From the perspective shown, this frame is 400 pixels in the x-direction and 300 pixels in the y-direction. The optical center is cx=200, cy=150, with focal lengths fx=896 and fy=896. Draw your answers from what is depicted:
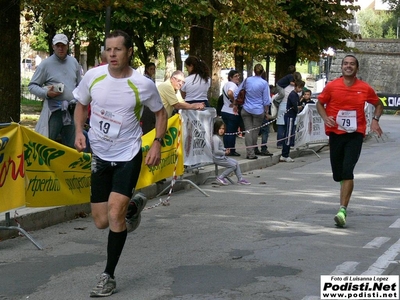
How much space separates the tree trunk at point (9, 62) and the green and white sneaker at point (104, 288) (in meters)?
7.06

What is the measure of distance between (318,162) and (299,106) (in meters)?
1.35

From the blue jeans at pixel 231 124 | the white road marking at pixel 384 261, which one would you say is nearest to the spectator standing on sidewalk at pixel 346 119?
the white road marking at pixel 384 261

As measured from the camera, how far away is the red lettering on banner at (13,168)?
350 inches

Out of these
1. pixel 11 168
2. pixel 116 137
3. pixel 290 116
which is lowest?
pixel 290 116

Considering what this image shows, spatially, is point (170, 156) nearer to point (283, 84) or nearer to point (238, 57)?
point (283, 84)

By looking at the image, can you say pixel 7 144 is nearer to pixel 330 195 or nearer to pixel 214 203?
pixel 214 203

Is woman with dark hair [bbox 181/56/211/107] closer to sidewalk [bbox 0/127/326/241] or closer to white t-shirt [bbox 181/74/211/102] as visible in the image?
white t-shirt [bbox 181/74/211/102]

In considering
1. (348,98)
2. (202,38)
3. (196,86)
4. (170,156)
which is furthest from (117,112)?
(202,38)

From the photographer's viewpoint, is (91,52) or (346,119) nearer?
(346,119)

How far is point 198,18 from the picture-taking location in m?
21.3

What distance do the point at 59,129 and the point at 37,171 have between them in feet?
7.44

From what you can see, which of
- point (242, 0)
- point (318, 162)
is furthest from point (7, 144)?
point (242, 0)

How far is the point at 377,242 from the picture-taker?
8938mm

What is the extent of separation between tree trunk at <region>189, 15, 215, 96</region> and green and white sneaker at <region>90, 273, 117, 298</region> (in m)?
15.5
